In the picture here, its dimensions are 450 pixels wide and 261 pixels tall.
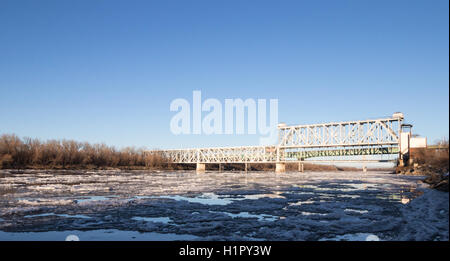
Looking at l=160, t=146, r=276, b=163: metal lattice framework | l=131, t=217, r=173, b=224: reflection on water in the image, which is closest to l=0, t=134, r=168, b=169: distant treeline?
l=160, t=146, r=276, b=163: metal lattice framework

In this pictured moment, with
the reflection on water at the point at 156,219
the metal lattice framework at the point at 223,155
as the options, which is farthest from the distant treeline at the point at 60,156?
the reflection on water at the point at 156,219

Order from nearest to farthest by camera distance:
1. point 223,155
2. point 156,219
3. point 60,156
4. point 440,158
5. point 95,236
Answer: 1. point 95,236
2. point 156,219
3. point 440,158
4. point 60,156
5. point 223,155

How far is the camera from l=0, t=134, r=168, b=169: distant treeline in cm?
6041

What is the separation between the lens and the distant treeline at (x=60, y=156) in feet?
198

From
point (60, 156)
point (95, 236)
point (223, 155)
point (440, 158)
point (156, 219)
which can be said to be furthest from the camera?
point (223, 155)

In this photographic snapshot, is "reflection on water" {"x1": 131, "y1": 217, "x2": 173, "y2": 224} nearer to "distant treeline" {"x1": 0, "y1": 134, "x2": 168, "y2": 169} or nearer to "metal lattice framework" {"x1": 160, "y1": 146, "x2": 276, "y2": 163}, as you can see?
"distant treeline" {"x1": 0, "y1": 134, "x2": 168, "y2": 169}

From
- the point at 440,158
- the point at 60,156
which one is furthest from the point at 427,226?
the point at 60,156

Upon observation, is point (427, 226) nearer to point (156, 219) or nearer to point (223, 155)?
point (156, 219)

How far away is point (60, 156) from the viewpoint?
6619cm
